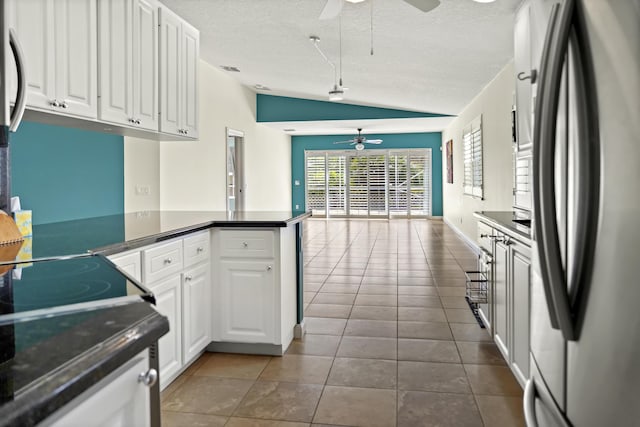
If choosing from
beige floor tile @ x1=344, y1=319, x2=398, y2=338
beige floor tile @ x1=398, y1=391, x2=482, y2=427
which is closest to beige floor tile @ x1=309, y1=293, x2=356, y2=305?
beige floor tile @ x1=344, y1=319, x2=398, y2=338

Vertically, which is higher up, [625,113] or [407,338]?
[625,113]

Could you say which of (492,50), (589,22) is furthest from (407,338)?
(492,50)

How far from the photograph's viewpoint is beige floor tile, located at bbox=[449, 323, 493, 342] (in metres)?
3.45

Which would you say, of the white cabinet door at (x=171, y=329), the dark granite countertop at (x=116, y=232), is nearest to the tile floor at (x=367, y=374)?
the white cabinet door at (x=171, y=329)

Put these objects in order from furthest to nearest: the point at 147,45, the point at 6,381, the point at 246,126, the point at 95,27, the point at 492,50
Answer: the point at 246,126 → the point at 492,50 → the point at 147,45 → the point at 95,27 → the point at 6,381

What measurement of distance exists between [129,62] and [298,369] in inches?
86.5

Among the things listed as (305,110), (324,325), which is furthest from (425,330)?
(305,110)

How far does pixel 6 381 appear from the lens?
0.61 meters

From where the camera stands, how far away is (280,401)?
2504 millimetres

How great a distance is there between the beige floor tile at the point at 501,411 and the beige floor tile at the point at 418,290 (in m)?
2.27

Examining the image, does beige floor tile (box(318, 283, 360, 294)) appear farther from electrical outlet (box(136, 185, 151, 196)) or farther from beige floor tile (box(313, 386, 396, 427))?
beige floor tile (box(313, 386, 396, 427))

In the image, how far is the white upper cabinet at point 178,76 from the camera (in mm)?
3348

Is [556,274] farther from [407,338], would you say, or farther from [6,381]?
[407,338]

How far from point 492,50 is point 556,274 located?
4699 millimetres
